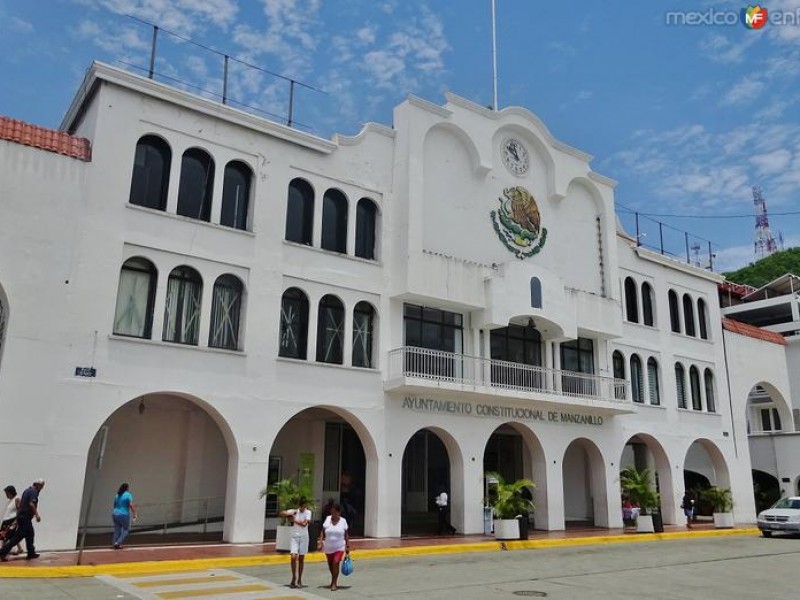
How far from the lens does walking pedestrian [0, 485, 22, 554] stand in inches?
538

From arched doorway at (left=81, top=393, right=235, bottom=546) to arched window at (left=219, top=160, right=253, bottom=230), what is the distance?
16.6ft

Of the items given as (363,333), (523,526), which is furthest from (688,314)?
(363,333)

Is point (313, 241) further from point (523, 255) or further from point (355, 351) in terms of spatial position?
point (523, 255)

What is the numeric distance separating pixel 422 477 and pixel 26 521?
14.4 m

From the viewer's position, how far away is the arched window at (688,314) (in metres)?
31.5

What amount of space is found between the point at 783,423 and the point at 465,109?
23.2m

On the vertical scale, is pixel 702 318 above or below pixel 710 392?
above

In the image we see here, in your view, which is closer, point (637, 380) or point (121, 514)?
point (121, 514)

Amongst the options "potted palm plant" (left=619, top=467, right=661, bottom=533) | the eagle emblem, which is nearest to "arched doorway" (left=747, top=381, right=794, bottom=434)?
"potted palm plant" (left=619, top=467, right=661, bottom=533)

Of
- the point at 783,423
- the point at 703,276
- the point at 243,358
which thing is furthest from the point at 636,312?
the point at 243,358

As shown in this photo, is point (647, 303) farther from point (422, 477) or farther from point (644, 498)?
point (422, 477)

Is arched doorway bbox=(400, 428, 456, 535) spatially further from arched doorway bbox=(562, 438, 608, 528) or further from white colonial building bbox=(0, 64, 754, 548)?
arched doorway bbox=(562, 438, 608, 528)

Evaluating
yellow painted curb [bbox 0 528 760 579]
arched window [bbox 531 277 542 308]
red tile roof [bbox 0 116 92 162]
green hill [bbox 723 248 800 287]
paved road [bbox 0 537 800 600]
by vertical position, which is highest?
green hill [bbox 723 248 800 287]

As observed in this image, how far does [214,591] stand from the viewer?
11383 millimetres
